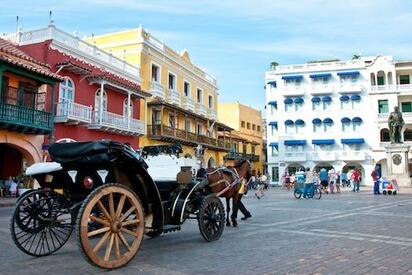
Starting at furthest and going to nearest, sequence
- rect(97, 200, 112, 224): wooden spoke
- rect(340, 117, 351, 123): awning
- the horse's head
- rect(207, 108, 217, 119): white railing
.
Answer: rect(340, 117, 351, 123): awning
rect(207, 108, 217, 119): white railing
the horse's head
rect(97, 200, 112, 224): wooden spoke

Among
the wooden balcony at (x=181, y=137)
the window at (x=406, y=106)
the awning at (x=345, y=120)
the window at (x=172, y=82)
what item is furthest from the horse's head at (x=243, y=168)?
the window at (x=406, y=106)

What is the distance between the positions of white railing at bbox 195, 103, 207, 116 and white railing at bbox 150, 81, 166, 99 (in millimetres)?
6659

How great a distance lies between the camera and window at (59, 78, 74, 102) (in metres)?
22.7

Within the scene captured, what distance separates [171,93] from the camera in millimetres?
34125

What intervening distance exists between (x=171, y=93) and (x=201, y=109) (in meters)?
6.21

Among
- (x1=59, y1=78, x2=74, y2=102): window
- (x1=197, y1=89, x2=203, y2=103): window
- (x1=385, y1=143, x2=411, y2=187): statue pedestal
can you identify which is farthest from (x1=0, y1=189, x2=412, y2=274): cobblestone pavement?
(x1=197, y1=89, x2=203, y2=103): window

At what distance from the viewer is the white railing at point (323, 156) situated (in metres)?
51.4

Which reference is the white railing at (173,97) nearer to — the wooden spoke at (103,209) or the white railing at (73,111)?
the white railing at (73,111)

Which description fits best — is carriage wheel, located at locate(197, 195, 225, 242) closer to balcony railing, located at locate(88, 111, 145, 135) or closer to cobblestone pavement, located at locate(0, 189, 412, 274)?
cobblestone pavement, located at locate(0, 189, 412, 274)

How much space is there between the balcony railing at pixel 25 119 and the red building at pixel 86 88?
128cm

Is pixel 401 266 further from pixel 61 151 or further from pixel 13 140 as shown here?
pixel 13 140

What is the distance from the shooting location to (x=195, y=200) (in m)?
7.89

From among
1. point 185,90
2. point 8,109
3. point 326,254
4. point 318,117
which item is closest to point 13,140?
point 8,109

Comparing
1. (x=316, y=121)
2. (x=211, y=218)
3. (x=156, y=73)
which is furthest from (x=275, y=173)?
(x=211, y=218)
